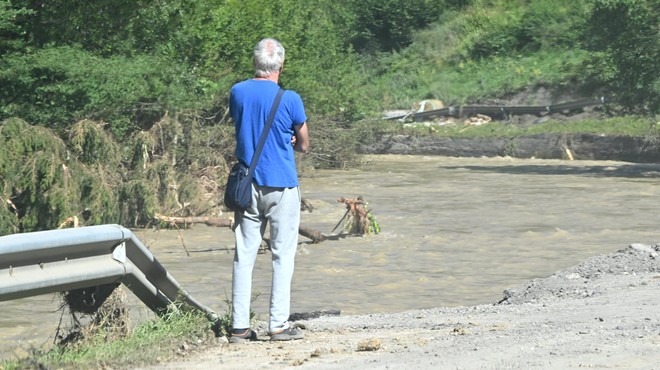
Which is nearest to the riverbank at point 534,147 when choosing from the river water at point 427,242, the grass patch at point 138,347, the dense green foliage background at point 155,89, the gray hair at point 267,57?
the dense green foliage background at point 155,89

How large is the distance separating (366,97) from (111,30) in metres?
17.1

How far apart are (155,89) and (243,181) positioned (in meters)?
15.6

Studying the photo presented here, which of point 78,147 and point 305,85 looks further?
point 305,85

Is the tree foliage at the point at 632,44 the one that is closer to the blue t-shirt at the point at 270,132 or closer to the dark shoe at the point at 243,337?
the blue t-shirt at the point at 270,132

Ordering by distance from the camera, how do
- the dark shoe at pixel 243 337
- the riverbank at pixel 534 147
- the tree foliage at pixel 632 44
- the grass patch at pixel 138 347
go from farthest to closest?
1. the riverbank at pixel 534 147
2. the tree foliage at pixel 632 44
3. the dark shoe at pixel 243 337
4. the grass patch at pixel 138 347

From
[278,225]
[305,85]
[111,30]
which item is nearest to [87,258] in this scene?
[278,225]

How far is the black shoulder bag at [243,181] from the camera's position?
7742 mm

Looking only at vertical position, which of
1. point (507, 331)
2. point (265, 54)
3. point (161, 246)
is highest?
point (265, 54)

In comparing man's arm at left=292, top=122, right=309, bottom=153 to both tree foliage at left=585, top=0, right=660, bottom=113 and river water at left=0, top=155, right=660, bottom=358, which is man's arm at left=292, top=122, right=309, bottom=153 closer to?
river water at left=0, top=155, right=660, bottom=358

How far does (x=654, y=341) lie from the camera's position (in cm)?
688

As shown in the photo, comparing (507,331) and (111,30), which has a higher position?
Result: (111,30)

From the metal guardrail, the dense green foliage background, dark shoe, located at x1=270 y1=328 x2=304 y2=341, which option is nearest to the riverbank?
the dense green foliage background

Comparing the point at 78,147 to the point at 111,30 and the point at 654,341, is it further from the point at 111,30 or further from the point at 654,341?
the point at 654,341

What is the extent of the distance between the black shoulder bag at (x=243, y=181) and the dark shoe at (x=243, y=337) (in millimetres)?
Answer: 767
